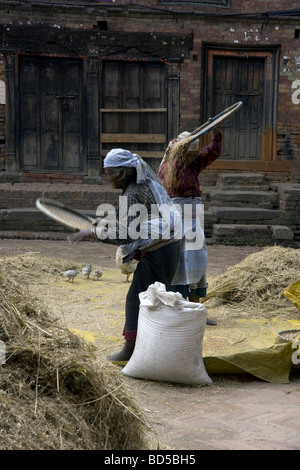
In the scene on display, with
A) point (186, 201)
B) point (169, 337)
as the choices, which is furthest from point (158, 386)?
point (186, 201)

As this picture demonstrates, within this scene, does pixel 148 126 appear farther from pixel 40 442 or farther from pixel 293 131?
pixel 40 442

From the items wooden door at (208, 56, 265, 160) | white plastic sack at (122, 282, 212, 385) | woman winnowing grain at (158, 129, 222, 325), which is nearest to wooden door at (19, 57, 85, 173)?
wooden door at (208, 56, 265, 160)

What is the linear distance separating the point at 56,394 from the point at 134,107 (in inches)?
409

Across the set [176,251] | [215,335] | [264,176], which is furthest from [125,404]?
[264,176]

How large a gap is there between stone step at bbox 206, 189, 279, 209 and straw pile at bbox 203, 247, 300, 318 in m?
5.09

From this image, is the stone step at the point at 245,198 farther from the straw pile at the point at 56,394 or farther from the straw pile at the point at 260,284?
the straw pile at the point at 56,394

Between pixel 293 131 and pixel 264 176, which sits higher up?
pixel 293 131

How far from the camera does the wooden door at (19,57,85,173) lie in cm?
1250

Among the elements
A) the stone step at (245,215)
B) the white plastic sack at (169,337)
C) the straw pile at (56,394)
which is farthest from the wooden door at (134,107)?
the straw pile at (56,394)

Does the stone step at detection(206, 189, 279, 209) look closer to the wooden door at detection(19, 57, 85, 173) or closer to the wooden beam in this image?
the wooden beam

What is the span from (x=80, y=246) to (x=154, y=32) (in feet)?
14.9

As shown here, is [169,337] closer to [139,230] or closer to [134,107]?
[139,230]

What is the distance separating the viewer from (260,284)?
6.45m

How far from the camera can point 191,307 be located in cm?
428
